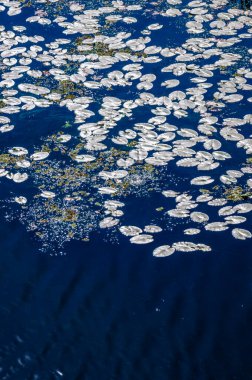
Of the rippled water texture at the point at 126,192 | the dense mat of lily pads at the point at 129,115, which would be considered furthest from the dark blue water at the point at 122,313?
the dense mat of lily pads at the point at 129,115

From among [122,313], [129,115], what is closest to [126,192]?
[129,115]

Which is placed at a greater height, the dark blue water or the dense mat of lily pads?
the dense mat of lily pads

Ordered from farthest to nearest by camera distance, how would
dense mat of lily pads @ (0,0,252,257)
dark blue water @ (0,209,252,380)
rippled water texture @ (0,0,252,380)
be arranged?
1. dense mat of lily pads @ (0,0,252,257)
2. rippled water texture @ (0,0,252,380)
3. dark blue water @ (0,209,252,380)

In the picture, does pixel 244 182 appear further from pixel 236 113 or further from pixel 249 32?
pixel 249 32

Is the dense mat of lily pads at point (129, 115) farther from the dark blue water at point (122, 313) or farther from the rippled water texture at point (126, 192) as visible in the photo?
the dark blue water at point (122, 313)

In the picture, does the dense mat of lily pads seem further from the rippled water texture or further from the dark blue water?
the dark blue water

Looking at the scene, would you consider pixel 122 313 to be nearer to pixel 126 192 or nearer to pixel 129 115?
pixel 126 192

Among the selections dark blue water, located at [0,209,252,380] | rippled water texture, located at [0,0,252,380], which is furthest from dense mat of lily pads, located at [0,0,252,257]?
dark blue water, located at [0,209,252,380]

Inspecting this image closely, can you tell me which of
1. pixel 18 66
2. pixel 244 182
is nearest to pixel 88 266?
pixel 244 182
